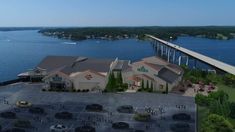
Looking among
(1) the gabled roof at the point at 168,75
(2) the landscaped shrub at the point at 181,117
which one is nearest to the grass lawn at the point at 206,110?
(2) the landscaped shrub at the point at 181,117

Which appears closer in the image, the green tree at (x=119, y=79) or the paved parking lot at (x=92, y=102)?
the paved parking lot at (x=92, y=102)

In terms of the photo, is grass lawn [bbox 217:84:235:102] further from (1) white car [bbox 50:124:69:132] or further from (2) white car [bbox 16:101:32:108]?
(2) white car [bbox 16:101:32:108]

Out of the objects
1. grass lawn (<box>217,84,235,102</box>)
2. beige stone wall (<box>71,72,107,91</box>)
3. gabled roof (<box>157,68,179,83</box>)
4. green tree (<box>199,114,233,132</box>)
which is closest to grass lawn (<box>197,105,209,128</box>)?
green tree (<box>199,114,233,132</box>)

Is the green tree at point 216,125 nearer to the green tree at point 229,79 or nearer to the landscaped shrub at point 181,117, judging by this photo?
the landscaped shrub at point 181,117

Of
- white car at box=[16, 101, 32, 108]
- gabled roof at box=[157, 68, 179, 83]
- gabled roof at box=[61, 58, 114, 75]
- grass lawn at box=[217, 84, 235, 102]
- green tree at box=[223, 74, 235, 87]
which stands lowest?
grass lawn at box=[217, 84, 235, 102]

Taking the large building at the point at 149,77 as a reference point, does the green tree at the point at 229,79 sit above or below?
below

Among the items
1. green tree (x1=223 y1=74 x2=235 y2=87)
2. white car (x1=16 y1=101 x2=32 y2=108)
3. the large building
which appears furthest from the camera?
green tree (x1=223 y1=74 x2=235 y2=87)

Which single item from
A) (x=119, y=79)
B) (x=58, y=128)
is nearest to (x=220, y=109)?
(x=58, y=128)

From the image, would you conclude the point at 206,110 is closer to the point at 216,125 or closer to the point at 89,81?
the point at 216,125

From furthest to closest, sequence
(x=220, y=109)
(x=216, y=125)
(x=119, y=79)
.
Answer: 1. (x=119, y=79)
2. (x=220, y=109)
3. (x=216, y=125)
